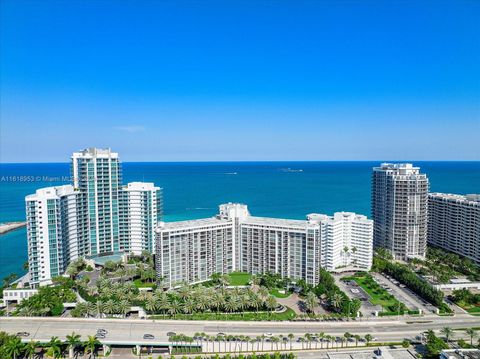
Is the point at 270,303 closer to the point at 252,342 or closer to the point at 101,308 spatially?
the point at 252,342

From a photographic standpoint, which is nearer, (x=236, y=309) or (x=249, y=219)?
(x=236, y=309)

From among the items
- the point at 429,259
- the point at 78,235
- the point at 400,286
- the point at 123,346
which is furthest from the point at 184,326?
the point at 429,259

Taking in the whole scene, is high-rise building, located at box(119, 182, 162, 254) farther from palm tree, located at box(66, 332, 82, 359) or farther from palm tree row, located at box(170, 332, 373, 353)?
palm tree row, located at box(170, 332, 373, 353)

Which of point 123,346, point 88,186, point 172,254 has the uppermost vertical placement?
point 88,186

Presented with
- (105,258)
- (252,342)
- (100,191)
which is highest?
(100,191)

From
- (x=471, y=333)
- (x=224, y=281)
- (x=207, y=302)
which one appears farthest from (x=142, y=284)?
(x=471, y=333)

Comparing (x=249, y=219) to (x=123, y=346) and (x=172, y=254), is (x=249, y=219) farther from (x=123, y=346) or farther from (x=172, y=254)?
(x=123, y=346)
